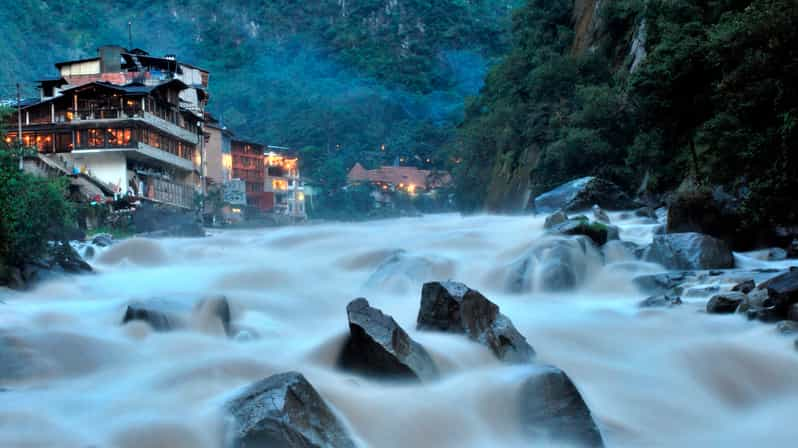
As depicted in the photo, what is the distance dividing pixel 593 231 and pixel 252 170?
66.8 meters

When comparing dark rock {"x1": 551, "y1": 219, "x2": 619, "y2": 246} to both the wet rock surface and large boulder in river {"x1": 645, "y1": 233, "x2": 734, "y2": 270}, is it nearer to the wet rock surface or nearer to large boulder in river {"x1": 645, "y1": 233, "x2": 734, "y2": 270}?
large boulder in river {"x1": 645, "y1": 233, "x2": 734, "y2": 270}

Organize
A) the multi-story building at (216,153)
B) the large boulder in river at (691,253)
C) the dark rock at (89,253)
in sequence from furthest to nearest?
the multi-story building at (216,153)
the dark rock at (89,253)
the large boulder in river at (691,253)

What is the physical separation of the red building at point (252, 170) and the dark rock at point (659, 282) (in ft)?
219

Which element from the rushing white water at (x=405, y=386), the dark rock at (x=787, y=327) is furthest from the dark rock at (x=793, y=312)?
the rushing white water at (x=405, y=386)

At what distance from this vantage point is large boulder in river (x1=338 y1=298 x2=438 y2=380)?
30.9 ft

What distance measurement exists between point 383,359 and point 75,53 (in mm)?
151838

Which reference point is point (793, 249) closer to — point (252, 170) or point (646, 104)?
point (646, 104)

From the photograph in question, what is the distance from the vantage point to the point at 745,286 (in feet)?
47.0

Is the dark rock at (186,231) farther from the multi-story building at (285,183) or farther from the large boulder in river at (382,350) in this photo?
the multi-story building at (285,183)

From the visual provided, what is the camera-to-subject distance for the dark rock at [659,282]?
1630cm

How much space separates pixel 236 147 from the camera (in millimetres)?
80062

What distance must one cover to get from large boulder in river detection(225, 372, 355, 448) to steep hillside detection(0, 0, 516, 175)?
102625mm

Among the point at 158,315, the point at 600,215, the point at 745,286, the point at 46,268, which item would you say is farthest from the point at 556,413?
the point at 600,215

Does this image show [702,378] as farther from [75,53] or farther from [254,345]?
[75,53]
